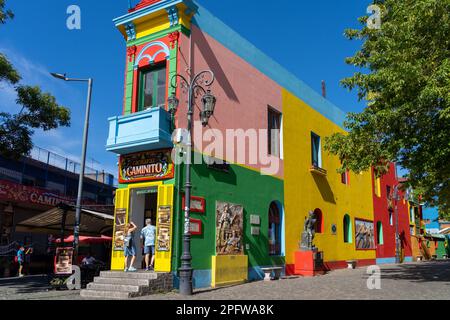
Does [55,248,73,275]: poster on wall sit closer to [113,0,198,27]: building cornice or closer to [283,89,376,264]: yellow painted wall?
[113,0,198,27]: building cornice

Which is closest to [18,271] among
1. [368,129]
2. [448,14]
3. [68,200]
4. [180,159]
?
[68,200]

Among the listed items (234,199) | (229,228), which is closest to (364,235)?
(234,199)

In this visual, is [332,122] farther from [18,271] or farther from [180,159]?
[18,271]

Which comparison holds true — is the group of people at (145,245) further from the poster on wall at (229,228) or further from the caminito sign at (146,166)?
the poster on wall at (229,228)

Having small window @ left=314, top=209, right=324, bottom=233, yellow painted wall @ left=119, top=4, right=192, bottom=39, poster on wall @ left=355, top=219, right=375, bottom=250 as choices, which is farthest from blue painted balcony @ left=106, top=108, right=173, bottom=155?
poster on wall @ left=355, top=219, right=375, bottom=250

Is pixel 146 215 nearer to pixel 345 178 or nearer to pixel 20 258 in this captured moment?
pixel 20 258

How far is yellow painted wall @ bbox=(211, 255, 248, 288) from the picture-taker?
14.7 meters

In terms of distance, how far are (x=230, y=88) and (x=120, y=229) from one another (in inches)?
275

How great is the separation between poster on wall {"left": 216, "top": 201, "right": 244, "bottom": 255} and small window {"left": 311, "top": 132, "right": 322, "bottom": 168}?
885 cm

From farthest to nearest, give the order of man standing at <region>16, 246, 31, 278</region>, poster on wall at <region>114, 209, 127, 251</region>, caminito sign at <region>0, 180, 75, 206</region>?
caminito sign at <region>0, 180, 75, 206</region> → man standing at <region>16, 246, 31, 278</region> → poster on wall at <region>114, 209, 127, 251</region>

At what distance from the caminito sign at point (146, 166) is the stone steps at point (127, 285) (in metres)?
3.19

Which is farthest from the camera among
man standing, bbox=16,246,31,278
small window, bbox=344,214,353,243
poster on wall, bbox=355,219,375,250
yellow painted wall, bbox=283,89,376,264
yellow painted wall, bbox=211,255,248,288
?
poster on wall, bbox=355,219,375,250

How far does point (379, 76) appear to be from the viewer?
43.8 feet

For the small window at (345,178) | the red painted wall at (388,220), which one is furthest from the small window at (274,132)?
the red painted wall at (388,220)
